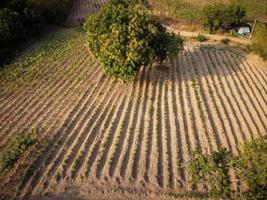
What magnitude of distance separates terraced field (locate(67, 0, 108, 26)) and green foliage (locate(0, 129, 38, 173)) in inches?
915

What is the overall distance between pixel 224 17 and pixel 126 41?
17686 mm

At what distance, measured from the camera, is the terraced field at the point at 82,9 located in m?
43.1

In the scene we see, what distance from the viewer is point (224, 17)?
38688 mm

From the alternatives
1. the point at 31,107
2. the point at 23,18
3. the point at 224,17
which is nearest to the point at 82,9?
the point at 23,18

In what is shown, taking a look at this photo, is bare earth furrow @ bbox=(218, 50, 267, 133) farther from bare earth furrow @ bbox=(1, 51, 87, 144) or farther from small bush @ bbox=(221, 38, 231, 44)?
bare earth furrow @ bbox=(1, 51, 87, 144)

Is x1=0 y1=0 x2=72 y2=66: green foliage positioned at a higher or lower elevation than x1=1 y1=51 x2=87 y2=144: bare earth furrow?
higher

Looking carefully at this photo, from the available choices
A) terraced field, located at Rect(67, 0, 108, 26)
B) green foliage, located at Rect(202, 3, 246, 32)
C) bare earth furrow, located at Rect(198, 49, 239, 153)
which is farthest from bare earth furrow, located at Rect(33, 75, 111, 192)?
terraced field, located at Rect(67, 0, 108, 26)

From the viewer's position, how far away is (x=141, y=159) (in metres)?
20.1

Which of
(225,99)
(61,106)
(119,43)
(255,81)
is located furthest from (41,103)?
(255,81)

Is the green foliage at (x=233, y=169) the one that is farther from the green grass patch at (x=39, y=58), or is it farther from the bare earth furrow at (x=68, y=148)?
the green grass patch at (x=39, y=58)

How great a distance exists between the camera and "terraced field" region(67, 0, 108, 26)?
43.1 meters

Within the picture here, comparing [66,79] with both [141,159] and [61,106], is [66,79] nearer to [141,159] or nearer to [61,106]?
[61,106]

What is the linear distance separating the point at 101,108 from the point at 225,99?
979 cm

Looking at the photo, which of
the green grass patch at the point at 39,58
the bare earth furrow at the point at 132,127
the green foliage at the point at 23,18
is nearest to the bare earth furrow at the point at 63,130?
the bare earth furrow at the point at 132,127
